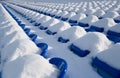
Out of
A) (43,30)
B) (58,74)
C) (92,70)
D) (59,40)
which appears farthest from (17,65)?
(43,30)

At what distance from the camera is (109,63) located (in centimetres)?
370

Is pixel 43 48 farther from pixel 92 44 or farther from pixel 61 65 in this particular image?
pixel 61 65

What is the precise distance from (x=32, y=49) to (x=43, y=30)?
4.16 metres

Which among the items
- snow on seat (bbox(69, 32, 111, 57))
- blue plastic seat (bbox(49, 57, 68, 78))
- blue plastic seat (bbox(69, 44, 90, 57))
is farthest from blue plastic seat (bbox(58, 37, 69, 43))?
blue plastic seat (bbox(49, 57, 68, 78))

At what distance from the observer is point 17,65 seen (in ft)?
10.8

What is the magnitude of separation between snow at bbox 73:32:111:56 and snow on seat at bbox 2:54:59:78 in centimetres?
149

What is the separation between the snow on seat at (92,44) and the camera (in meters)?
4.70

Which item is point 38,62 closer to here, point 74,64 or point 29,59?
point 29,59

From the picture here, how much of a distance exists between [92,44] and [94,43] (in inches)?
1.7

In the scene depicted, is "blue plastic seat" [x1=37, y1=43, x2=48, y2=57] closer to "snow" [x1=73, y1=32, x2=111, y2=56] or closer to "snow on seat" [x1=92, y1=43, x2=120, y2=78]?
"snow" [x1=73, y1=32, x2=111, y2=56]

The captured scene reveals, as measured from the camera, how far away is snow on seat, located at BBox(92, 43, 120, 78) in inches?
139

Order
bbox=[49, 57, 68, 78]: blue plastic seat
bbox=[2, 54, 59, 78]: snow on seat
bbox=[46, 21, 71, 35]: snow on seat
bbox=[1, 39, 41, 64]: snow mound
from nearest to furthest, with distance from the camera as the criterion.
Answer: bbox=[2, 54, 59, 78]: snow on seat < bbox=[49, 57, 68, 78]: blue plastic seat < bbox=[1, 39, 41, 64]: snow mound < bbox=[46, 21, 71, 35]: snow on seat

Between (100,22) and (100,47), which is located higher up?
(100,47)

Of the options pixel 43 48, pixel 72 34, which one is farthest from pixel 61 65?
pixel 72 34
